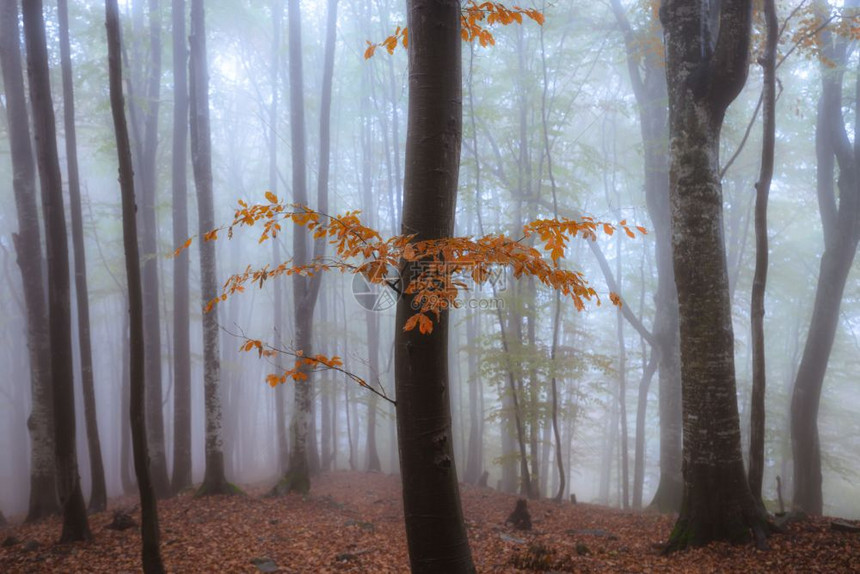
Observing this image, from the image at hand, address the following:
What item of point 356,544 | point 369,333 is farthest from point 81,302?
point 369,333

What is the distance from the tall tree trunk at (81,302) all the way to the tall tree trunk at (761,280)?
8.49 metres

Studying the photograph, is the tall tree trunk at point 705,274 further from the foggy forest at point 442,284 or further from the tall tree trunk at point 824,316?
the tall tree trunk at point 824,316

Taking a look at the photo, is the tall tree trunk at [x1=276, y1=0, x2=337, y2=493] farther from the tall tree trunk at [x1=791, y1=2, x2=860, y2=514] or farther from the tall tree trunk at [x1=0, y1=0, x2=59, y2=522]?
the tall tree trunk at [x1=791, y1=2, x2=860, y2=514]

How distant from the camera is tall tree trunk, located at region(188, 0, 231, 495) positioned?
8469 millimetres

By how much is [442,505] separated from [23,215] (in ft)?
28.4

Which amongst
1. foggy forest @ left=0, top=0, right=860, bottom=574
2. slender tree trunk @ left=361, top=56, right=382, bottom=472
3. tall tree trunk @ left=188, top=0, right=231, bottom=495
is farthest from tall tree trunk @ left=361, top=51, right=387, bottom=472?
tall tree trunk @ left=188, top=0, right=231, bottom=495

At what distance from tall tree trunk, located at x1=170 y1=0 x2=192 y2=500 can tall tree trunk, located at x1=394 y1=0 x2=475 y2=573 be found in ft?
28.8

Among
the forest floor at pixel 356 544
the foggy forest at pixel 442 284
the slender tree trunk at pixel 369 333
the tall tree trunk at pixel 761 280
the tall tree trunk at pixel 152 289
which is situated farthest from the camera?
the slender tree trunk at pixel 369 333

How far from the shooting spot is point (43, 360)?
25.2 feet

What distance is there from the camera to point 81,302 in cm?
798

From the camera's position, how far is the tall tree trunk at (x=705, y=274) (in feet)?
15.8

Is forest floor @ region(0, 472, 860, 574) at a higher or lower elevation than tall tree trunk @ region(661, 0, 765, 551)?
lower

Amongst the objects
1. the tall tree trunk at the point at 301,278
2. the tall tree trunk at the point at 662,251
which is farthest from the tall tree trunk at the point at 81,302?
the tall tree trunk at the point at 662,251

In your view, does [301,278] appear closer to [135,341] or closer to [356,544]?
[356,544]
